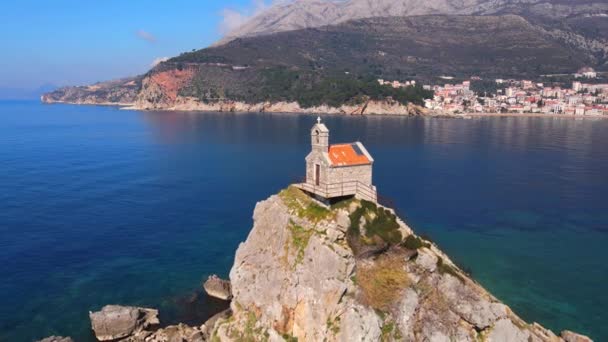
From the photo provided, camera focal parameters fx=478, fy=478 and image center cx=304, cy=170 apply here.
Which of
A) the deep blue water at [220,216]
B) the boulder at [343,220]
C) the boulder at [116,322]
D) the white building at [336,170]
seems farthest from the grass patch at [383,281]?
the boulder at [116,322]

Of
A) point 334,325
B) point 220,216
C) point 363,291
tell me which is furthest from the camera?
point 220,216

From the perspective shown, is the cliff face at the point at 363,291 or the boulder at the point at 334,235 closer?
the cliff face at the point at 363,291

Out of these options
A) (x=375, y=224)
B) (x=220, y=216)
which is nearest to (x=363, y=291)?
(x=375, y=224)

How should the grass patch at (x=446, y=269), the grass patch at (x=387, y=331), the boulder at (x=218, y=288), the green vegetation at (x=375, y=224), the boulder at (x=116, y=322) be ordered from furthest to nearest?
the boulder at (x=218, y=288) < the boulder at (x=116, y=322) < the green vegetation at (x=375, y=224) < the grass patch at (x=446, y=269) < the grass patch at (x=387, y=331)

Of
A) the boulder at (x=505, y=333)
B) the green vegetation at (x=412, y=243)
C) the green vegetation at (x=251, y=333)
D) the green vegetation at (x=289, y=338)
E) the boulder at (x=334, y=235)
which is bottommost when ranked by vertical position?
the green vegetation at (x=251, y=333)

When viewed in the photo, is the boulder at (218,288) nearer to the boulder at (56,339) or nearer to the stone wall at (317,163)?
the boulder at (56,339)

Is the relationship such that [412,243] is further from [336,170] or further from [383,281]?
[336,170]

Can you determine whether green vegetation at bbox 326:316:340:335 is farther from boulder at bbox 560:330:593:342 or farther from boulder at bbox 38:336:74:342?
boulder at bbox 38:336:74:342

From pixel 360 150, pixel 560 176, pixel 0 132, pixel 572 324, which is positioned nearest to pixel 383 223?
pixel 360 150
